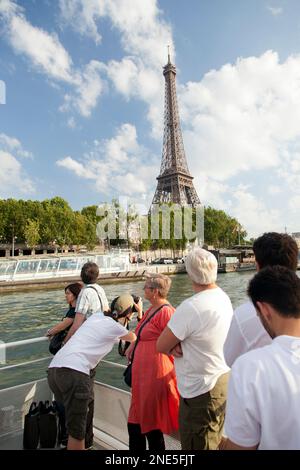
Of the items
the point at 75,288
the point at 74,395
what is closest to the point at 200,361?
the point at 74,395

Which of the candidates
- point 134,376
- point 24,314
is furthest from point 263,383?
point 24,314

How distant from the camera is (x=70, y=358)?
260cm

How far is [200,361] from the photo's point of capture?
82.5 inches

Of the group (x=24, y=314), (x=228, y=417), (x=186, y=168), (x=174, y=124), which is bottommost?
(x=24, y=314)

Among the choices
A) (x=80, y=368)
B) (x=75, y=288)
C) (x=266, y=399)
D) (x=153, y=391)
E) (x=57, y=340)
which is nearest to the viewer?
(x=266, y=399)

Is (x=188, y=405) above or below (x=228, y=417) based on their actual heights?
below

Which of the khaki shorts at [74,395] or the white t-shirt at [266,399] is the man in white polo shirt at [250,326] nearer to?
the white t-shirt at [266,399]

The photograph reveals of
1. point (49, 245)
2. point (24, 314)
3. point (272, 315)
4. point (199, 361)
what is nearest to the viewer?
point (272, 315)

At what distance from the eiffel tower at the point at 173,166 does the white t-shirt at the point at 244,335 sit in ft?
218

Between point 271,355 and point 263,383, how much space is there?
10 cm

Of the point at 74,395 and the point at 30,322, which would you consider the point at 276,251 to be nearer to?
the point at 74,395

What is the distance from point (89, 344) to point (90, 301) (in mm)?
475

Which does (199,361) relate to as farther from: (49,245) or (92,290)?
(49,245)

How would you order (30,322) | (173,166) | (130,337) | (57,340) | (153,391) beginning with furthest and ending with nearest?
(173,166) → (30,322) → (57,340) → (130,337) → (153,391)
